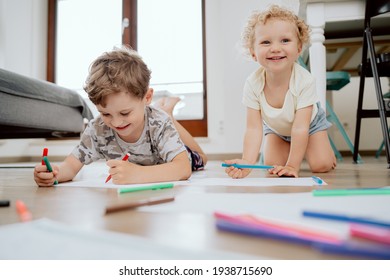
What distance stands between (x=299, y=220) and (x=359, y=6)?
1.23m

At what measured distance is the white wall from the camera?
2.25 metres

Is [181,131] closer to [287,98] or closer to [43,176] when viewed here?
[287,98]

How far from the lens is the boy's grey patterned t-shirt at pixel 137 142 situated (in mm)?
848

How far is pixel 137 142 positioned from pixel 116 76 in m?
0.21

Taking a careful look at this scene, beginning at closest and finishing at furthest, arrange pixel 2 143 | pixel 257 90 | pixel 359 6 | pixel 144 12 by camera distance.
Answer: pixel 257 90
pixel 359 6
pixel 2 143
pixel 144 12

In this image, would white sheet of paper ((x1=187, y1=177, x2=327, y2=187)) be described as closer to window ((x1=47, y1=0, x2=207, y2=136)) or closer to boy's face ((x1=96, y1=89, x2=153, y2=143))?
boy's face ((x1=96, y1=89, x2=153, y2=143))

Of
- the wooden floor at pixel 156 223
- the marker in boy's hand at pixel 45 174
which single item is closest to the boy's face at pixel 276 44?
the wooden floor at pixel 156 223

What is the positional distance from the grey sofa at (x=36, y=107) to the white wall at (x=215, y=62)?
0.91m

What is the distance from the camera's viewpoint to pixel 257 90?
107 centimetres

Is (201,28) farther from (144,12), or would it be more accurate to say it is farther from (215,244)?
(215,244)

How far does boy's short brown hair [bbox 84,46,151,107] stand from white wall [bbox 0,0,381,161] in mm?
1355

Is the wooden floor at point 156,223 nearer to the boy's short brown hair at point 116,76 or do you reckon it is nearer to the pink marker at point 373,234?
the pink marker at point 373,234

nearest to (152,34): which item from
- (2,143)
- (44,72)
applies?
(44,72)
